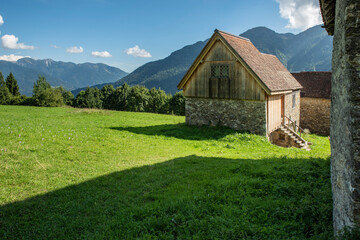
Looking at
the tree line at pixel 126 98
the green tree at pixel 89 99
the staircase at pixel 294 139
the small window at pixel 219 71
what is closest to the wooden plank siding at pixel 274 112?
the staircase at pixel 294 139

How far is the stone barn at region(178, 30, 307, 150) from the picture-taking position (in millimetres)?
16906

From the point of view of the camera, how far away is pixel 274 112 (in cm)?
1822

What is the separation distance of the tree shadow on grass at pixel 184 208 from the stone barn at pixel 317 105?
73.5 feet

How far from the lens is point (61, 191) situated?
693cm

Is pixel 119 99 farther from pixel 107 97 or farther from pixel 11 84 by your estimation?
pixel 11 84

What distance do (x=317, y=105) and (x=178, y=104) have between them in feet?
109

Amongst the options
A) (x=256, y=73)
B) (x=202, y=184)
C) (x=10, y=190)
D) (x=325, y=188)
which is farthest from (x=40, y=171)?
(x=256, y=73)

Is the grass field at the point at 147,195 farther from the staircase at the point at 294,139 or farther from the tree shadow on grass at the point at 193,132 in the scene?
the staircase at the point at 294,139

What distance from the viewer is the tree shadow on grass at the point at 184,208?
4.75 meters

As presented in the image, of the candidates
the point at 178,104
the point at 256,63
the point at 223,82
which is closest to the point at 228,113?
the point at 223,82

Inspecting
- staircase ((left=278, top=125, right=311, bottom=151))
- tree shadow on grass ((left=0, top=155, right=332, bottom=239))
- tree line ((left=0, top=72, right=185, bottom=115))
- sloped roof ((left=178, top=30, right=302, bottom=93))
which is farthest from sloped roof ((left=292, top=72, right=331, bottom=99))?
tree line ((left=0, top=72, right=185, bottom=115))

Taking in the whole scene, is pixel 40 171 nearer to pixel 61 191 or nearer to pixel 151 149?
pixel 61 191

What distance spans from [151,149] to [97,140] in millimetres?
3031

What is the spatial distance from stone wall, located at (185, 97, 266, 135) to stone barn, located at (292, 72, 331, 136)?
15.1m
